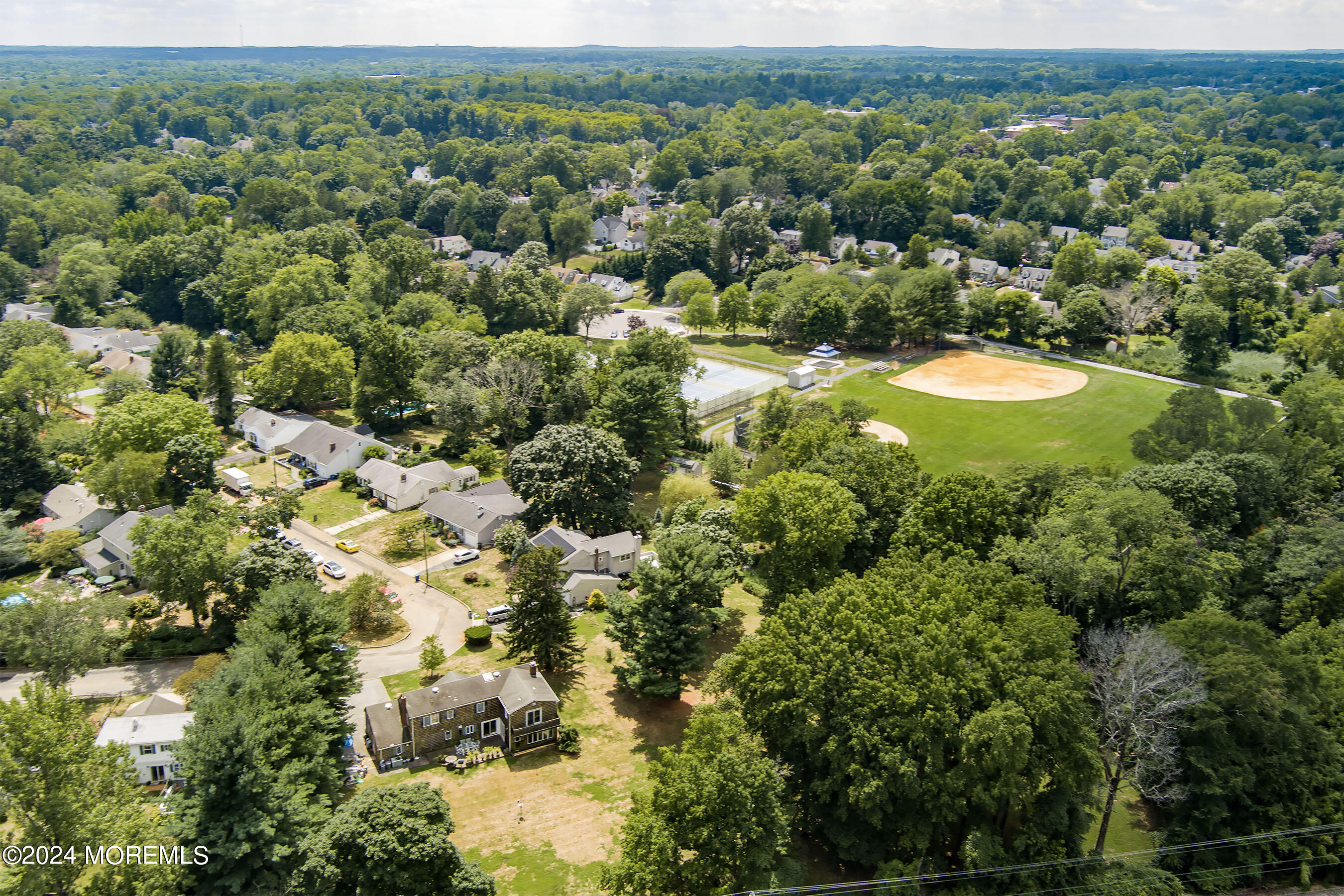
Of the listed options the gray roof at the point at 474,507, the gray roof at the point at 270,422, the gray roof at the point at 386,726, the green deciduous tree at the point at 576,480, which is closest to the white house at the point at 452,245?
the gray roof at the point at 270,422

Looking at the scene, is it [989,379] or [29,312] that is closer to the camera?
[989,379]

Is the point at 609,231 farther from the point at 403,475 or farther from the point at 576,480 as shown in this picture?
the point at 576,480

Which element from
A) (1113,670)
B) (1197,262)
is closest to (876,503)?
(1113,670)

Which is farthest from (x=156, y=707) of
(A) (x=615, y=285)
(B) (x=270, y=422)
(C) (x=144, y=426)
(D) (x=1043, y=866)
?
(A) (x=615, y=285)

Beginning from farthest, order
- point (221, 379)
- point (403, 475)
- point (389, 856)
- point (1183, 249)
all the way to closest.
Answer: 1. point (1183, 249)
2. point (221, 379)
3. point (403, 475)
4. point (389, 856)

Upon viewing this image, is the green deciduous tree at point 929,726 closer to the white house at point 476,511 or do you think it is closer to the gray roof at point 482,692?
the gray roof at point 482,692

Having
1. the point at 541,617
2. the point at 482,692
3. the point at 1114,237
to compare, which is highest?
the point at 1114,237

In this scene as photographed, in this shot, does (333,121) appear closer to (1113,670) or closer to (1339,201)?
(1339,201)
